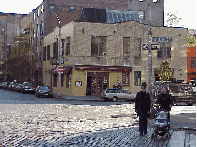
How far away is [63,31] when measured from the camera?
161ft

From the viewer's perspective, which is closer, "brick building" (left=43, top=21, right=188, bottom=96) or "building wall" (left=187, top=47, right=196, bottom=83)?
"brick building" (left=43, top=21, right=188, bottom=96)

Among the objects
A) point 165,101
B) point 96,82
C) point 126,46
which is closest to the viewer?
point 165,101

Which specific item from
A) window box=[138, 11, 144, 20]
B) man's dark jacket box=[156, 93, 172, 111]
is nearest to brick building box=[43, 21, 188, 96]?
window box=[138, 11, 144, 20]

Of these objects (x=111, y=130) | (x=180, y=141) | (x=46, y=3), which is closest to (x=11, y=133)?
(x=111, y=130)

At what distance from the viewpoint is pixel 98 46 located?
4406cm

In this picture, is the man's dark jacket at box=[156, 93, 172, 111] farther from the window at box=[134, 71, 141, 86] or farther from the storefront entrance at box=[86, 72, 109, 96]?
the window at box=[134, 71, 141, 86]

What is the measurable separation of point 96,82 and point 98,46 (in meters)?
4.22

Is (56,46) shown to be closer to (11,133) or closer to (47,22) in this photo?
(47,22)

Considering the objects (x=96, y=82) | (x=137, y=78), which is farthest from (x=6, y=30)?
(x=137, y=78)

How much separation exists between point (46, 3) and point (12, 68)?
14491 millimetres

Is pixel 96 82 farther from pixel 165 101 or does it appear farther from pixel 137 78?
pixel 165 101

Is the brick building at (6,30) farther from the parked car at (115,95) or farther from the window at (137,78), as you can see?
the parked car at (115,95)

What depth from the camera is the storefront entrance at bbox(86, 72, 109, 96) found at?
144 feet

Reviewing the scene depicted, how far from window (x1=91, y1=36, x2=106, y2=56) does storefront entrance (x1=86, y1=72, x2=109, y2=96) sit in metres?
2.38
